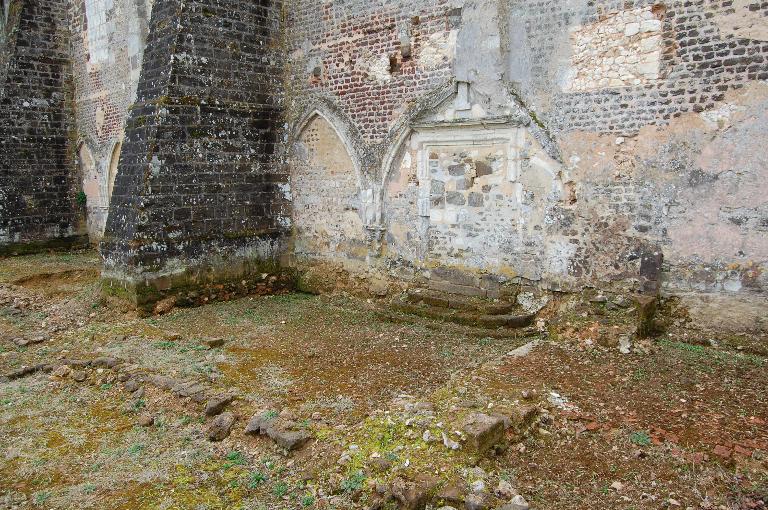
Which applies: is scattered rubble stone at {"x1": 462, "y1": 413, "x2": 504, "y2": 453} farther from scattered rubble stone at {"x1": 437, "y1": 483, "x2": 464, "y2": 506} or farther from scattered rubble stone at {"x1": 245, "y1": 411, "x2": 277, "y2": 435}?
scattered rubble stone at {"x1": 245, "y1": 411, "x2": 277, "y2": 435}

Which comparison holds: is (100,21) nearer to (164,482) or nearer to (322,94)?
(322,94)

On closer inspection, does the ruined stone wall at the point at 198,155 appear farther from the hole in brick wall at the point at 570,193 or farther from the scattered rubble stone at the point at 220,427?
the hole in brick wall at the point at 570,193

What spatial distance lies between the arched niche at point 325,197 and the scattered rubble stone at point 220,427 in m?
4.85

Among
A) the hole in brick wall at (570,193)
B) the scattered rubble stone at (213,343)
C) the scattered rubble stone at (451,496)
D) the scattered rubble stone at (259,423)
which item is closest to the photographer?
the scattered rubble stone at (451,496)

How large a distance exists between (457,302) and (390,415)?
11.0 feet

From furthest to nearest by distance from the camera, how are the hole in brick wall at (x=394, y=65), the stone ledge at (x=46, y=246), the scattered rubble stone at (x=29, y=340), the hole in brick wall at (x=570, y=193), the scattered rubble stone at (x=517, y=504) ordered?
the stone ledge at (x=46, y=246), the hole in brick wall at (x=394, y=65), the scattered rubble stone at (x=29, y=340), the hole in brick wall at (x=570, y=193), the scattered rubble stone at (x=517, y=504)

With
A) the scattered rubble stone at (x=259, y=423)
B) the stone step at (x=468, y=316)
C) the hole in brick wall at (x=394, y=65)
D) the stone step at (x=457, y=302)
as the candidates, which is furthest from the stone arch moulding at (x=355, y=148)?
the scattered rubble stone at (x=259, y=423)

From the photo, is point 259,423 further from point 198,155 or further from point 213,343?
point 198,155

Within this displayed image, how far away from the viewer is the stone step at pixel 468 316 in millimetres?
7282

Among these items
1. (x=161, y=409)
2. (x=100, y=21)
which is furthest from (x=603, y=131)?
(x=100, y=21)

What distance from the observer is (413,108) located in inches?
330

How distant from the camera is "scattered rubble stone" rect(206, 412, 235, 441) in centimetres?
480

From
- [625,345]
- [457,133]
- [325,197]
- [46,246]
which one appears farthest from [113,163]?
[625,345]

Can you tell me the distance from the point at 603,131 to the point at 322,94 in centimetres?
479
